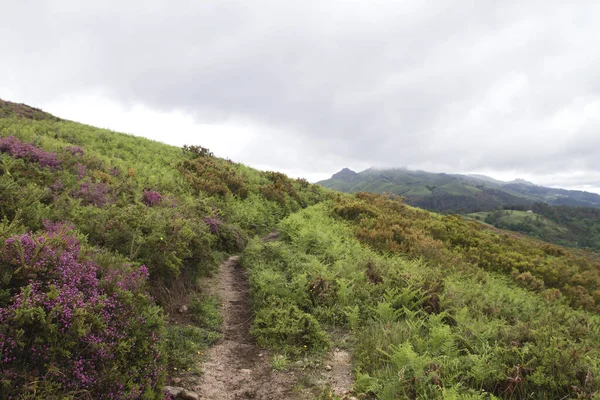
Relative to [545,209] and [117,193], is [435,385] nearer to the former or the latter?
[117,193]

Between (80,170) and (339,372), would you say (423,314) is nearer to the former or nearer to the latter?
(339,372)

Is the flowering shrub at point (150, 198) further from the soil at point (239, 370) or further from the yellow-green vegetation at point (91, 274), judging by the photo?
the soil at point (239, 370)

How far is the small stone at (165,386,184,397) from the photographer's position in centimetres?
497

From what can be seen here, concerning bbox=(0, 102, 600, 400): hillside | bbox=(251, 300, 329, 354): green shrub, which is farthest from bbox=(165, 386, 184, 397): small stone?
bbox=(251, 300, 329, 354): green shrub

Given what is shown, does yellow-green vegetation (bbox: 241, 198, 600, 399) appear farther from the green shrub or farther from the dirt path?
the dirt path

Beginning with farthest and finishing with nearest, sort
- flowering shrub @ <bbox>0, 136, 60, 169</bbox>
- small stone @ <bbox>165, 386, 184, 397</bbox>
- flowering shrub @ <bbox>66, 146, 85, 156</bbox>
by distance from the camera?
flowering shrub @ <bbox>66, 146, 85, 156</bbox> < flowering shrub @ <bbox>0, 136, 60, 169</bbox> < small stone @ <bbox>165, 386, 184, 397</bbox>

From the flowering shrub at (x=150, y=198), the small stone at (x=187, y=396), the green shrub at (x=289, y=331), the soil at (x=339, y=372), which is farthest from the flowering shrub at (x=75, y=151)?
the soil at (x=339, y=372)

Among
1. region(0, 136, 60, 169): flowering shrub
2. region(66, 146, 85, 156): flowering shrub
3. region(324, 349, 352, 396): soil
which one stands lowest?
region(324, 349, 352, 396): soil

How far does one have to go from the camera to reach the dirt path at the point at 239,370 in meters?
5.45

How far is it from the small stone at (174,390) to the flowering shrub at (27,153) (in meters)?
8.67

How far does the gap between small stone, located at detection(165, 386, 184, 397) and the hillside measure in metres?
0.23

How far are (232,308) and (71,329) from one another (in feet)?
16.4

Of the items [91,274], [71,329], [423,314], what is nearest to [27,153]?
[91,274]

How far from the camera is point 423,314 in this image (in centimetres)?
787
